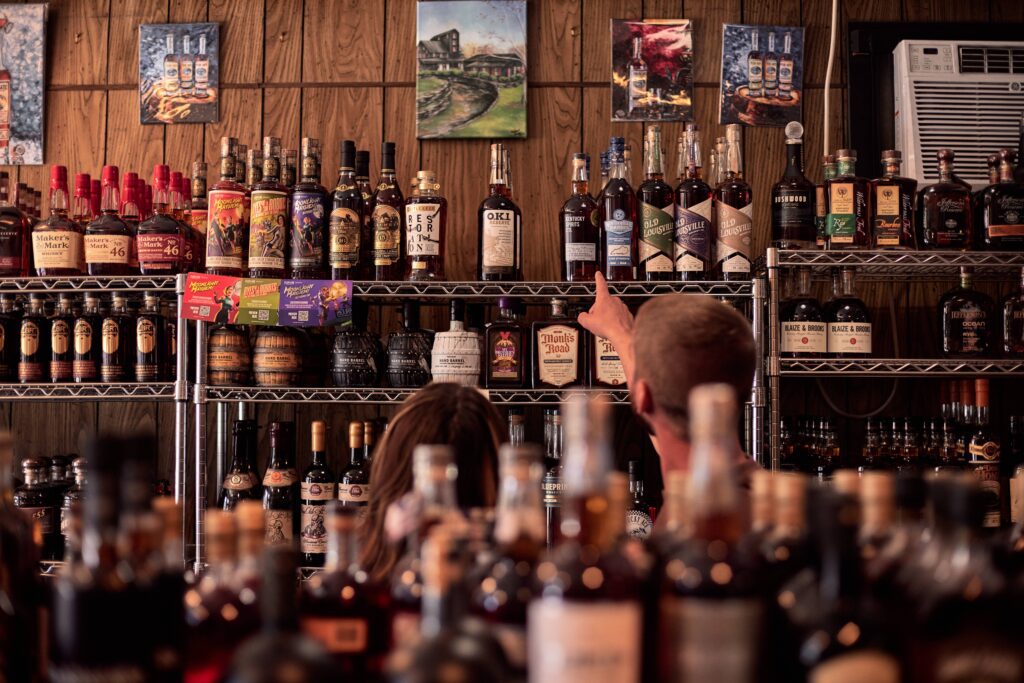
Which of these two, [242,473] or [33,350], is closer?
[33,350]

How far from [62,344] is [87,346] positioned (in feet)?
0.23

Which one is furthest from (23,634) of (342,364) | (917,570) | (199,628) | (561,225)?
(561,225)

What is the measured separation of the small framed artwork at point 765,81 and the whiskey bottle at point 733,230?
0.50m

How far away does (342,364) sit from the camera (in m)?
2.70

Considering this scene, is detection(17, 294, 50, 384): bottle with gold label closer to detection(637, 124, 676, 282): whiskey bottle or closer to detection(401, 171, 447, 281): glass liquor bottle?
detection(401, 171, 447, 281): glass liquor bottle

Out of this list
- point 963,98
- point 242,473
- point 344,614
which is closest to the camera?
point 344,614

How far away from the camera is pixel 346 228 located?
265 cm

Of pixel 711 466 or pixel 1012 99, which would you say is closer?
pixel 711 466

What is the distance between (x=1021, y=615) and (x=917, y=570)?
10 cm

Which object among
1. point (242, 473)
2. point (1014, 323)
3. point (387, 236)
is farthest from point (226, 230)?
point (1014, 323)

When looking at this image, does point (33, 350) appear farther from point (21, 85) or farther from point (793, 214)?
point (793, 214)

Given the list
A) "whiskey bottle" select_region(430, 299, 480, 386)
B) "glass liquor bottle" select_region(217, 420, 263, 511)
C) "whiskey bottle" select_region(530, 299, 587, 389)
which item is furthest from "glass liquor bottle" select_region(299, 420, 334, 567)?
"whiskey bottle" select_region(530, 299, 587, 389)

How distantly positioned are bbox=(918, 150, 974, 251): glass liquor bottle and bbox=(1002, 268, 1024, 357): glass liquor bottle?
0.73ft

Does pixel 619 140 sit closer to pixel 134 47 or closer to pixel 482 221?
pixel 482 221
